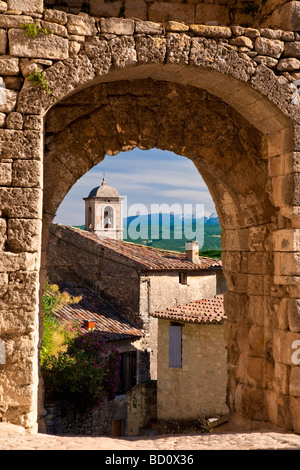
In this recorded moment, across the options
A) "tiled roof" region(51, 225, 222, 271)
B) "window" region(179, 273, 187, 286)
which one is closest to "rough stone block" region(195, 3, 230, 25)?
"tiled roof" region(51, 225, 222, 271)

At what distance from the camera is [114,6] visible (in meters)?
6.08

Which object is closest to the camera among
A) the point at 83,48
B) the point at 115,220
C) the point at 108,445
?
the point at 108,445

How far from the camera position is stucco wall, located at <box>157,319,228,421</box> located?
13.5m

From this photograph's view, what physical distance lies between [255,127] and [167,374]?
10084mm

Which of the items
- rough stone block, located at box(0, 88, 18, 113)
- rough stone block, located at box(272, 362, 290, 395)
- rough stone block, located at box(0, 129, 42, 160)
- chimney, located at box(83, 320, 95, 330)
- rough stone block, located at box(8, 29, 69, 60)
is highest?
rough stone block, located at box(8, 29, 69, 60)

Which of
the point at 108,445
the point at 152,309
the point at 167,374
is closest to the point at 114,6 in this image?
the point at 108,445

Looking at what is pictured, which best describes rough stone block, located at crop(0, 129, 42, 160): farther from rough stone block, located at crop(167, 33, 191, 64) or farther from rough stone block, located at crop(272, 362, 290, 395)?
rough stone block, located at crop(272, 362, 290, 395)

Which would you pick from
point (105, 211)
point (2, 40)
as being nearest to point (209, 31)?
point (2, 40)

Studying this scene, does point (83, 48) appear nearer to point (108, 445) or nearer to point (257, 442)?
point (108, 445)

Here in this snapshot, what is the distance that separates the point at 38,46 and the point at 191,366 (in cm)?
1100

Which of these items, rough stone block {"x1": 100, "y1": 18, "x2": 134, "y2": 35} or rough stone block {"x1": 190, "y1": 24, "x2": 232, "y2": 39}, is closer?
rough stone block {"x1": 100, "y1": 18, "x2": 134, "y2": 35}

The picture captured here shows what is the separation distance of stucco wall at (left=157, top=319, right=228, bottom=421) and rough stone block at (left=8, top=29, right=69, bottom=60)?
10.1m

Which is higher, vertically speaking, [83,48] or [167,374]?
[83,48]

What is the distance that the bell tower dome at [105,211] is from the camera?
2748cm
